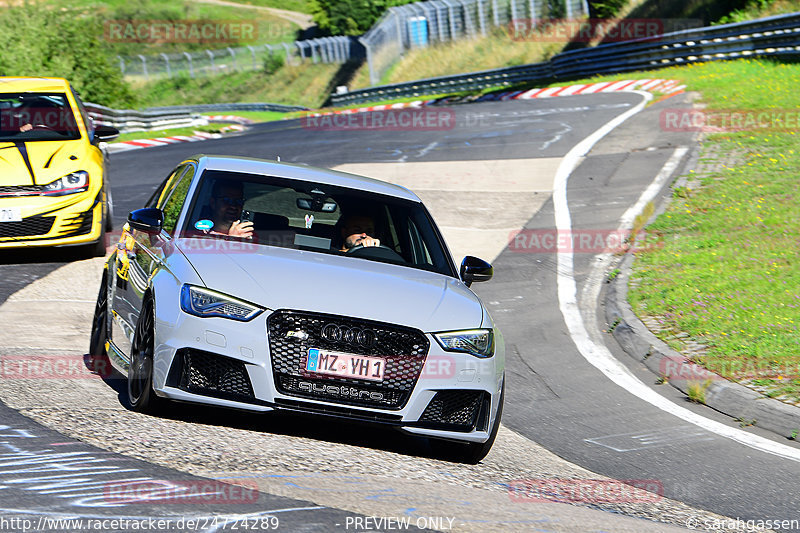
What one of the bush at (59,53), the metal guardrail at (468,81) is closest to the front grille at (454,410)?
the bush at (59,53)

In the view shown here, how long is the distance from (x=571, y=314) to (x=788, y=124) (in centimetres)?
1093

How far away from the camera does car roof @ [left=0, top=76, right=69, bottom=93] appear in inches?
500

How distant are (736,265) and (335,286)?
721 centimetres

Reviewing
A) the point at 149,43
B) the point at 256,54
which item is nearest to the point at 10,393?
the point at 256,54

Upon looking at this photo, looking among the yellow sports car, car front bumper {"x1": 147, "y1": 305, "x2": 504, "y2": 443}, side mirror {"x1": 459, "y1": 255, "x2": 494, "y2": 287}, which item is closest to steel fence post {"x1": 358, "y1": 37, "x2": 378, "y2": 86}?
the yellow sports car

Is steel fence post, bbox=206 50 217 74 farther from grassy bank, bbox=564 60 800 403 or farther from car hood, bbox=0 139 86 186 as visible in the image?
car hood, bbox=0 139 86 186

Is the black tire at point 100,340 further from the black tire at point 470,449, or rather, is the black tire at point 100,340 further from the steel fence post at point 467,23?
the steel fence post at point 467,23

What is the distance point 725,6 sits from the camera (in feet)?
130

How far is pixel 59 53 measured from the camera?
36938mm

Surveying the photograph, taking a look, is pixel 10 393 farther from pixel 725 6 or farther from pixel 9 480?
pixel 725 6

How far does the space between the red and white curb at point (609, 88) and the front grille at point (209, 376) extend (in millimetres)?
22776

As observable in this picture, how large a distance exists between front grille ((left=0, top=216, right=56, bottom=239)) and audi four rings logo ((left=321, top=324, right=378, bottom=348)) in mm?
Result: 6532

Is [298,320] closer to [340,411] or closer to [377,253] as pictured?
[340,411]

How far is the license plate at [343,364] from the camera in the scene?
5.72 meters
